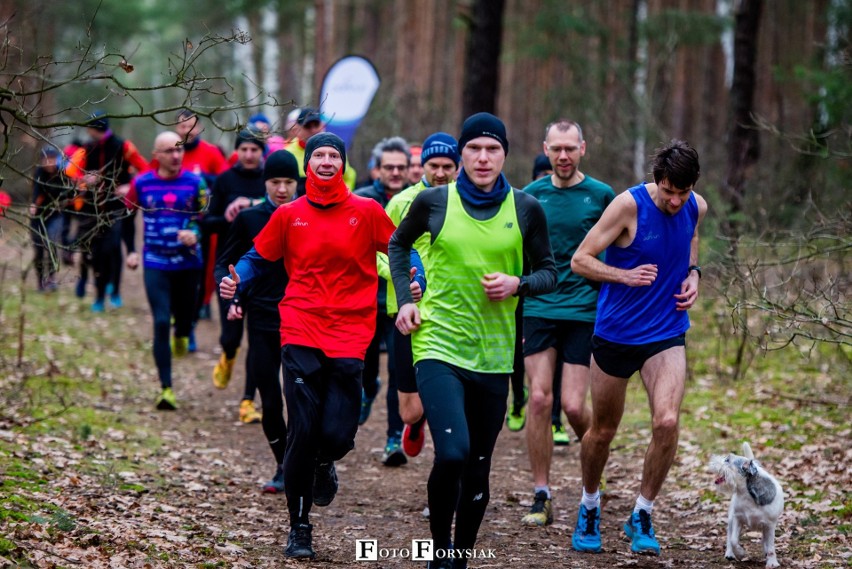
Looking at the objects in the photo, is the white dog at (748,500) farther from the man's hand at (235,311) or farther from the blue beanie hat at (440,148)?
the man's hand at (235,311)

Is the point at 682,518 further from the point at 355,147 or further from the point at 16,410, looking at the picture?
the point at 355,147

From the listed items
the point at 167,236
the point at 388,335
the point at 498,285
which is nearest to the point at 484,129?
the point at 498,285

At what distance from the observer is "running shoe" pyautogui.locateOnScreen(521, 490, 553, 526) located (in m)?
7.07

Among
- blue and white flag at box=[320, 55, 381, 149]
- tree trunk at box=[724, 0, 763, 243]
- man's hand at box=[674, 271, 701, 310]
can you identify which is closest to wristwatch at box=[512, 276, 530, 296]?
man's hand at box=[674, 271, 701, 310]

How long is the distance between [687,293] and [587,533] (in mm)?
1653

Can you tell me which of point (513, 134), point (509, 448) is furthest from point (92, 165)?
point (513, 134)

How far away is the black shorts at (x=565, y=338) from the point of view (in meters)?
7.21

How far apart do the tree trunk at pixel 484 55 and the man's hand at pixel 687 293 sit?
31.2 feet

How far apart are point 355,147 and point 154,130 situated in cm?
4821

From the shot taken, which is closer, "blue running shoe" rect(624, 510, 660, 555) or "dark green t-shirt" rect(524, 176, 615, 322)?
"blue running shoe" rect(624, 510, 660, 555)

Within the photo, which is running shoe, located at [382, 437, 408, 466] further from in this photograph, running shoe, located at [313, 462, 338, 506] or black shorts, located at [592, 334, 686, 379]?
black shorts, located at [592, 334, 686, 379]

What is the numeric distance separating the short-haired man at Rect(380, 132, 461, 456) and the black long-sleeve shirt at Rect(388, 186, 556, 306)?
1.68 meters

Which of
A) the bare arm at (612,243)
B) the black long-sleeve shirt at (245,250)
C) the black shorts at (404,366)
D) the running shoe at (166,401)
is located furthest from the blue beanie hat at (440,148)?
the running shoe at (166,401)

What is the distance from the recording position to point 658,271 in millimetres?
6086
